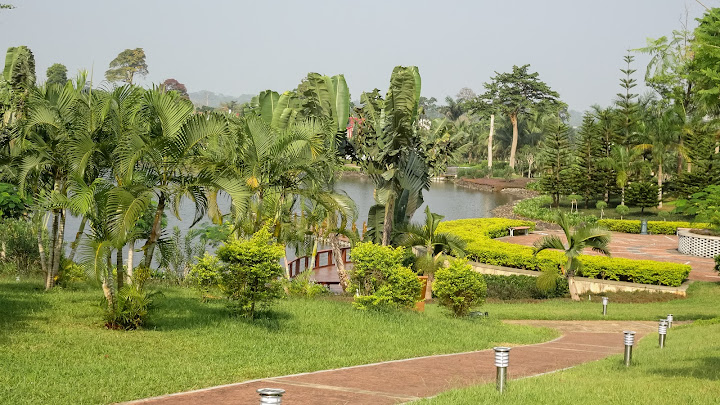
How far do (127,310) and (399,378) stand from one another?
464cm

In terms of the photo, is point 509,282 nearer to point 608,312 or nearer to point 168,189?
point 608,312

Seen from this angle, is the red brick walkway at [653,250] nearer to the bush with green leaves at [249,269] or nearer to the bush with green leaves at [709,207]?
the bush with green leaves at [709,207]

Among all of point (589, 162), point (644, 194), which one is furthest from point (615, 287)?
point (589, 162)

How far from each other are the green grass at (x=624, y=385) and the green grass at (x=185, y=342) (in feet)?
9.31

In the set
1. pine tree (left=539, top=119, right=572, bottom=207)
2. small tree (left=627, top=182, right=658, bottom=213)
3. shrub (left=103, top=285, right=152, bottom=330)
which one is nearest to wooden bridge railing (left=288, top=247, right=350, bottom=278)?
shrub (left=103, top=285, right=152, bottom=330)

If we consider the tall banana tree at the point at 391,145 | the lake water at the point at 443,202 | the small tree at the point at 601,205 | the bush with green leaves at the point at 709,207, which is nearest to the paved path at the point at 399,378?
the tall banana tree at the point at 391,145

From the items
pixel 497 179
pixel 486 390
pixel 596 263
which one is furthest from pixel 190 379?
pixel 497 179

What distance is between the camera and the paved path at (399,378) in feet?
33.0

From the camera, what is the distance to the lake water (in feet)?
181

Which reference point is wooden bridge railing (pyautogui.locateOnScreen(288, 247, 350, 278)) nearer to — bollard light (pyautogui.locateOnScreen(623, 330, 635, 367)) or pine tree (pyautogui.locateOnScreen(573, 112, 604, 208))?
bollard light (pyautogui.locateOnScreen(623, 330, 635, 367))

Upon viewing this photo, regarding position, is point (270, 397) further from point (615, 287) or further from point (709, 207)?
point (709, 207)

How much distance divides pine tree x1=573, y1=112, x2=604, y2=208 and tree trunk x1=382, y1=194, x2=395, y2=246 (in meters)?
35.3

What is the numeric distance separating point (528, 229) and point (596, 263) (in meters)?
17.4

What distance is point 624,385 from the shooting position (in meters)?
10.4
